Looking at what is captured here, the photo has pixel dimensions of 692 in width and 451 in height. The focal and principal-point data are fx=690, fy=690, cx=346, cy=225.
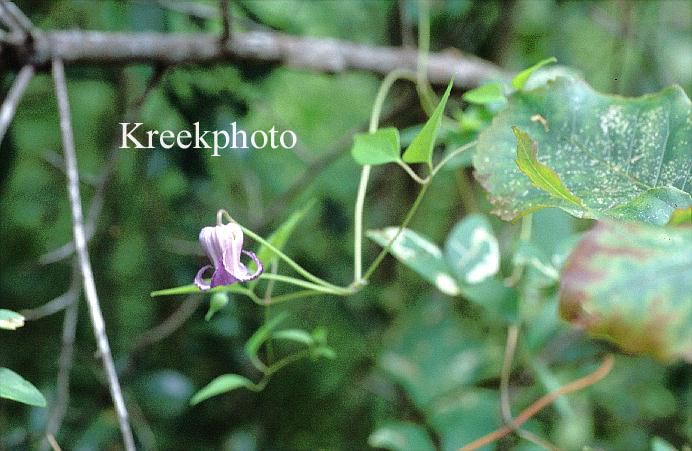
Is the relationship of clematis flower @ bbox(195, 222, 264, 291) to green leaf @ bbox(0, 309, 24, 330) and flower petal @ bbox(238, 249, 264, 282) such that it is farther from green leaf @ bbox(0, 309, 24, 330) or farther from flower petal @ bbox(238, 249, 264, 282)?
green leaf @ bbox(0, 309, 24, 330)

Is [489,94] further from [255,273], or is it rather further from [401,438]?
[401,438]

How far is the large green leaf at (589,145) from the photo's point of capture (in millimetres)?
380

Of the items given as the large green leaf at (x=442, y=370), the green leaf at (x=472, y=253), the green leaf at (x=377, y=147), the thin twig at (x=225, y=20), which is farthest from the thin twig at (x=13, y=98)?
the large green leaf at (x=442, y=370)

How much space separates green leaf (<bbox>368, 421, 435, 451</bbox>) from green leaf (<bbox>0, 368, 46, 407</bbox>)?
38cm

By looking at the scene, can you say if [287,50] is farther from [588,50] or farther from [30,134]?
[588,50]

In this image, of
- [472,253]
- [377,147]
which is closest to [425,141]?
[377,147]

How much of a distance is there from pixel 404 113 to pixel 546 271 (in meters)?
0.55

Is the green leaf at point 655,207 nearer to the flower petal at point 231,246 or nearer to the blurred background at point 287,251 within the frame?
the flower petal at point 231,246

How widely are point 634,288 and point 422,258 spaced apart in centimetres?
39

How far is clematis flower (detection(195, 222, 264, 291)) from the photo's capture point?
43cm

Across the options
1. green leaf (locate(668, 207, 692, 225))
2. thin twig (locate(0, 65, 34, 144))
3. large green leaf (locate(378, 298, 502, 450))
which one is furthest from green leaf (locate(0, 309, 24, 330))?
large green leaf (locate(378, 298, 502, 450))

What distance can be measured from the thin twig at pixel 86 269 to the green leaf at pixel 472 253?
12.3 inches

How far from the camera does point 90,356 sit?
1044 millimetres

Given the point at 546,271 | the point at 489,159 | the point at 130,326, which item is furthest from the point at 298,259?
the point at 489,159
